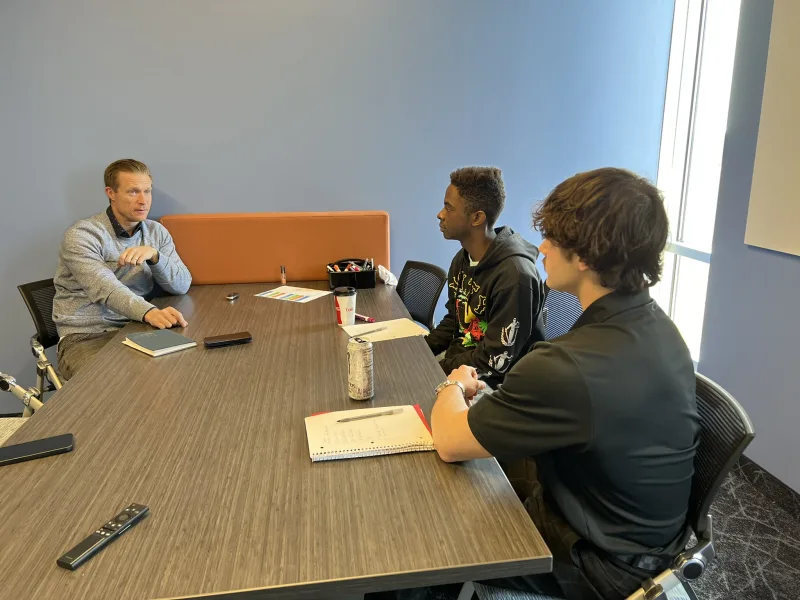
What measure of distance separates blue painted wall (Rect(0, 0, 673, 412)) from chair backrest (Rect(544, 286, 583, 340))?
1.06 meters

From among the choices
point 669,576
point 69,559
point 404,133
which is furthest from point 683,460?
point 404,133

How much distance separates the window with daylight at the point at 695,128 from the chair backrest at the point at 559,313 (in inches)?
42.1

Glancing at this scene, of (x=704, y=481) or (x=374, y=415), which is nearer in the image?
(x=704, y=481)

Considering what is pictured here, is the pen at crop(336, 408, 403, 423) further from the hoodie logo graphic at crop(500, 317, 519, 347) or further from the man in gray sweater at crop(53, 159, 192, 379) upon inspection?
the man in gray sweater at crop(53, 159, 192, 379)

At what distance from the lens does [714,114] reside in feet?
9.83

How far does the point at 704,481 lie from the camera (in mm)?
1131

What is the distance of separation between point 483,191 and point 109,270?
1.56 meters

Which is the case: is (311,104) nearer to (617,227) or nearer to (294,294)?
(294,294)

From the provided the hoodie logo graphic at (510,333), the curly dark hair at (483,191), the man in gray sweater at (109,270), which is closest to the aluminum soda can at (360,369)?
the hoodie logo graphic at (510,333)

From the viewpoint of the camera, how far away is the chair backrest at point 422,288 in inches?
97.9

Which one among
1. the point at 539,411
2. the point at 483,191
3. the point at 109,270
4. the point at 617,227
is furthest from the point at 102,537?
the point at 109,270

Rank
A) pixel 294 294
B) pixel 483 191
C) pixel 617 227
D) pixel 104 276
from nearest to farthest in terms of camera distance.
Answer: pixel 617 227, pixel 483 191, pixel 104 276, pixel 294 294

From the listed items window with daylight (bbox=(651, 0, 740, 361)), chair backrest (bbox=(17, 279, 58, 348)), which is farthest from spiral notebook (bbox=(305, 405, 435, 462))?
window with daylight (bbox=(651, 0, 740, 361))

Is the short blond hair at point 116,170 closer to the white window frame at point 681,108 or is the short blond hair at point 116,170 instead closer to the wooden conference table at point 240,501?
the wooden conference table at point 240,501
